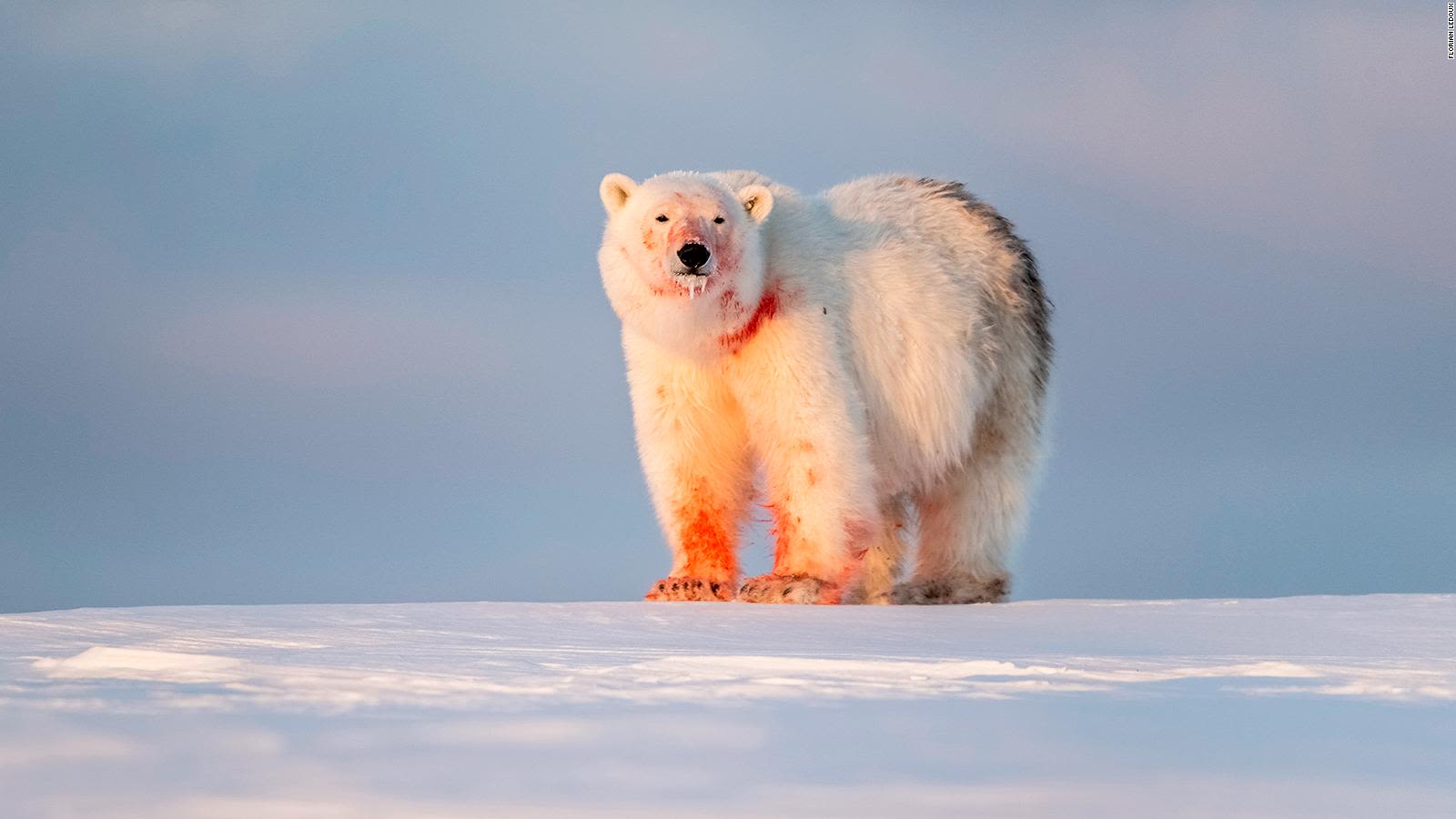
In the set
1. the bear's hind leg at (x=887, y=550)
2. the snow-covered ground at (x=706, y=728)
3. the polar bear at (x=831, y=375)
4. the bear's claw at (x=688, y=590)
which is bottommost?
the snow-covered ground at (x=706, y=728)

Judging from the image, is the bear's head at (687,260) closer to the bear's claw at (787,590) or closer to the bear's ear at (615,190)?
the bear's ear at (615,190)

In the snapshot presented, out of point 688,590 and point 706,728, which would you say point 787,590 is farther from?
point 706,728

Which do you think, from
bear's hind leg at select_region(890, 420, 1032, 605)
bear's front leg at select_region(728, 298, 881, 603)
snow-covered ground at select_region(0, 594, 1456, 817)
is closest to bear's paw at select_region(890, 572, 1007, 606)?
bear's hind leg at select_region(890, 420, 1032, 605)

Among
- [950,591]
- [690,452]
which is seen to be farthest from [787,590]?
[950,591]

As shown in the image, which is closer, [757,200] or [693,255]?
[693,255]

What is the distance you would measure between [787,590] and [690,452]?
3.37 ft

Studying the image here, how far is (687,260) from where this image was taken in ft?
24.5

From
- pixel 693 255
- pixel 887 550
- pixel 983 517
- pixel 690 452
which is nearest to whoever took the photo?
pixel 693 255

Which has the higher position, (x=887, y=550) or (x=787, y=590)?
(x=887, y=550)

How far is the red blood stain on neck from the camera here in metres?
7.92

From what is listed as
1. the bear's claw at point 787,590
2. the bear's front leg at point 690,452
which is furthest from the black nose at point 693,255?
the bear's claw at point 787,590

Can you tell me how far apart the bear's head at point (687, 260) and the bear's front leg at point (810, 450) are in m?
0.24

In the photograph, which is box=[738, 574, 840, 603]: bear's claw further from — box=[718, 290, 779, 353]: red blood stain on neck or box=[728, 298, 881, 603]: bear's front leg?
box=[718, 290, 779, 353]: red blood stain on neck

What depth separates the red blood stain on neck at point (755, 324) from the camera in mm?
7922
